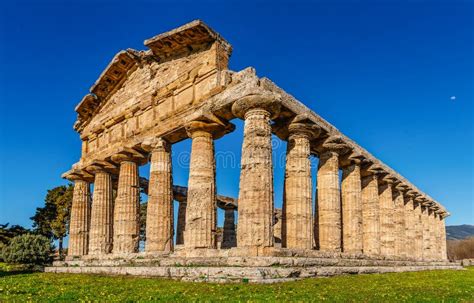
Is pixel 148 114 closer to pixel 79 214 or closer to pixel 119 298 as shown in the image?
pixel 79 214

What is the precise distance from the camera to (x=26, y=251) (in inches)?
1021

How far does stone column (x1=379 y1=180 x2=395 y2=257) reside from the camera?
28438mm

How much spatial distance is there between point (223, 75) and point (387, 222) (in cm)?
1689

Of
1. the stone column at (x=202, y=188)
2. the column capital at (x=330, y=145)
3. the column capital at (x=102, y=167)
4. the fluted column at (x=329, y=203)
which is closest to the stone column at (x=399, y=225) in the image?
the fluted column at (x=329, y=203)

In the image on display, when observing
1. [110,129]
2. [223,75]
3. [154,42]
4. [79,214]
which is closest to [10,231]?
[79,214]

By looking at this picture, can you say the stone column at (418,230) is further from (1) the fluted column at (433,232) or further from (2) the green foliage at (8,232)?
(2) the green foliage at (8,232)

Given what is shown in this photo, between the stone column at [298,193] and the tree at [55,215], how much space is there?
29.6m

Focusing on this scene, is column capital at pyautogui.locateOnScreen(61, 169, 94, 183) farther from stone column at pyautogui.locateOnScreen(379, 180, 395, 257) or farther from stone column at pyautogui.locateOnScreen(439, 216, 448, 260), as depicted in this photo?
stone column at pyautogui.locateOnScreen(439, 216, 448, 260)

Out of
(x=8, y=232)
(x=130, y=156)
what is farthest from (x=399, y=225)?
(x=8, y=232)

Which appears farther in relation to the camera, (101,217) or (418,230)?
(418,230)

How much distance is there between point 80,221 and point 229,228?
45.5 feet

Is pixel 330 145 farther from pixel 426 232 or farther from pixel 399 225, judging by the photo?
pixel 426 232

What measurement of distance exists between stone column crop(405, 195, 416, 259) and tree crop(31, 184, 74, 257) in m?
31.5

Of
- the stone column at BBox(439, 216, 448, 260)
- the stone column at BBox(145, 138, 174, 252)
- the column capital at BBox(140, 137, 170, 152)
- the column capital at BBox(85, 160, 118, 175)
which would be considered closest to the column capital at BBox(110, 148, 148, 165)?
the column capital at BBox(85, 160, 118, 175)
